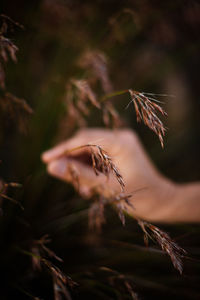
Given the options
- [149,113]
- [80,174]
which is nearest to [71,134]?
[80,174]

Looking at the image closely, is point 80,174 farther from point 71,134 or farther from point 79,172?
point 71,134

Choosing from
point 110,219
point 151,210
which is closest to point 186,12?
point 151,210

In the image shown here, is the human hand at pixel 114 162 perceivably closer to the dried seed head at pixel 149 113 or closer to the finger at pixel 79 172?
the finger at pixel 79 172

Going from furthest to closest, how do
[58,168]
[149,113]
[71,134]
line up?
[71,134] < [58,168] < [149,113]

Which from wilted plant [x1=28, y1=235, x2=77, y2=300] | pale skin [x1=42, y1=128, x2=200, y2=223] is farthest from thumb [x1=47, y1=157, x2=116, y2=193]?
wilted plant [x1=28, y1=235, x2=77, y2=300]

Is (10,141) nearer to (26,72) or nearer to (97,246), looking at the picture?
(26,72)

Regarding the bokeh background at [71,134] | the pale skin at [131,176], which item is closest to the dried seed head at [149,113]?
the pale skin at [131,176]

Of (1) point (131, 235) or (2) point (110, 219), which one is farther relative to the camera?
(2) point (110, 219)

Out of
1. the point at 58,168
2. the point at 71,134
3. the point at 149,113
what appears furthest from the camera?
the point at 71,134
